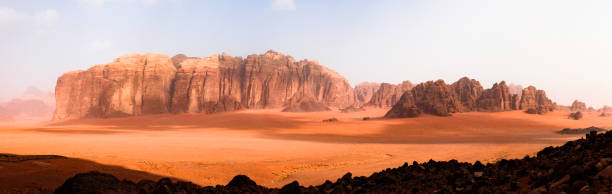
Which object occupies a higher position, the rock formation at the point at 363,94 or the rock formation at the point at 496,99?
the rock formation at the point at 363,94

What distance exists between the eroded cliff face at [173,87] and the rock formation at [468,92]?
1651 inches

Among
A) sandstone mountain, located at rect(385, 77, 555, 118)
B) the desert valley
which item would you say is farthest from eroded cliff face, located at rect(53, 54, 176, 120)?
sandstone mountain, located at rect(385, 77, 555, 118)

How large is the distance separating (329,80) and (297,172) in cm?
10296

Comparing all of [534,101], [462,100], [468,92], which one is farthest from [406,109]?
[534,101]

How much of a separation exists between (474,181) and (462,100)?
69.0 meters

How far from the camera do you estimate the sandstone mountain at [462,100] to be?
5503 cm

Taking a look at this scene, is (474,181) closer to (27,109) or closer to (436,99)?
(436,99)

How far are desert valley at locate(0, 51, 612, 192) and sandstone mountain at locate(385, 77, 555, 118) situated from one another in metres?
0.26

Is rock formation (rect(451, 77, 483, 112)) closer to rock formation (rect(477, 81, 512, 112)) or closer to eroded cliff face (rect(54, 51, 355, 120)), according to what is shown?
rock formation (rect(477, 81, 512, 112))

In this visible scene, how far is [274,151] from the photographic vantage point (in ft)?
66.0

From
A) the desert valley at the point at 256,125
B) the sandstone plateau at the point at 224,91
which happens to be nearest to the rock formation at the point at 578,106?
the desert valley at the point at 256,125

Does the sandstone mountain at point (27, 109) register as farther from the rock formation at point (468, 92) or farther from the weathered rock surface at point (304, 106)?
the rock formation at point (468, 92)

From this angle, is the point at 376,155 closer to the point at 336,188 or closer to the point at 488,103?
the point at 336,188

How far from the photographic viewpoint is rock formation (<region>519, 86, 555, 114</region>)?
2457 inches
